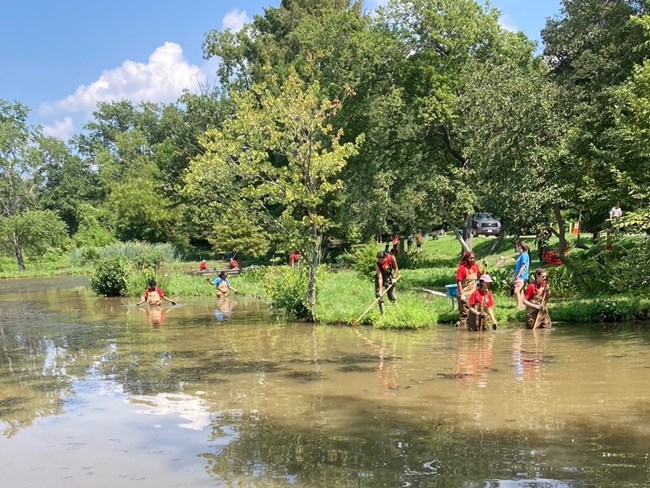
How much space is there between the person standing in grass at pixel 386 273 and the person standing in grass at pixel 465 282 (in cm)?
205

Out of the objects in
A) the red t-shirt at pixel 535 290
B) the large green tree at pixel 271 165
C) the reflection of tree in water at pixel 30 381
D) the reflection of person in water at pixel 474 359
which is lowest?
the reflection of tree in water at pixel 30 381

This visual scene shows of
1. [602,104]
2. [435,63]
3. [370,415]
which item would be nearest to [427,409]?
[370,415]

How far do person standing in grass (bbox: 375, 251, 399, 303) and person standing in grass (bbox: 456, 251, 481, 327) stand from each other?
2.05 meters

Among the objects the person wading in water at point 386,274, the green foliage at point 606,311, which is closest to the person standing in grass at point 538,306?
the green foliage at point 606,311

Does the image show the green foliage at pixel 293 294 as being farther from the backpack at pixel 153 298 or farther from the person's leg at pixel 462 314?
the backpack at pixel 153 298

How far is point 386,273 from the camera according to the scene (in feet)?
54.6

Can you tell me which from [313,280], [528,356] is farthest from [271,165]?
[528,356]

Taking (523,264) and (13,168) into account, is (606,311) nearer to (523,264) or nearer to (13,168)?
(523,264)

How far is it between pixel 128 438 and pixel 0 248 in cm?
5879

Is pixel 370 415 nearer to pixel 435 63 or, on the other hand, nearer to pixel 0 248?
pixel 435 63

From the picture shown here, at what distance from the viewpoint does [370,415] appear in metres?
7.31

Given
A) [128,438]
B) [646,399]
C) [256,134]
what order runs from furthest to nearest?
1. [256,134]
2. [646,399]
3. [128,438]

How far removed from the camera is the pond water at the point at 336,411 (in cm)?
561

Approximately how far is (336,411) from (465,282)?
290 inches
